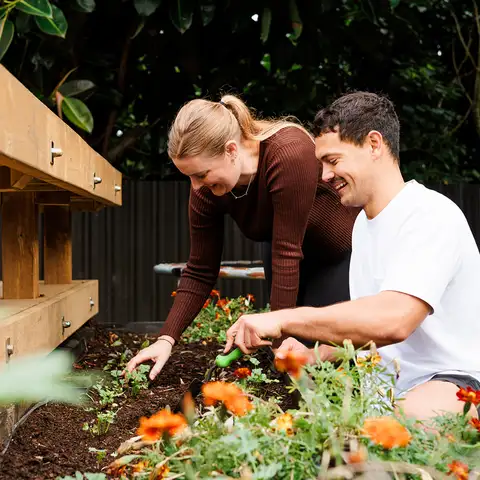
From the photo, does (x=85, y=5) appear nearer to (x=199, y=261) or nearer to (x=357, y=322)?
(x=199, y=261)

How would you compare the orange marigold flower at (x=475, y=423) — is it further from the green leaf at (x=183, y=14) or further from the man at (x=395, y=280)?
the green leaf at (x=183, y=14)

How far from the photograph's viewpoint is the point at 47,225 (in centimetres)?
455

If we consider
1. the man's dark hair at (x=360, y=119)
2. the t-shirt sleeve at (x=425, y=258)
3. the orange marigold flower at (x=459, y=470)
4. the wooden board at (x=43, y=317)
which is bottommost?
the wooden board at (x=43, y=317)

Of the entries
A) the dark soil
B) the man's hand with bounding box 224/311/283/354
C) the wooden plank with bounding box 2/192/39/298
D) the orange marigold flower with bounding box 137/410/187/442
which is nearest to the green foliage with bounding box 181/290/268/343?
the dark soil

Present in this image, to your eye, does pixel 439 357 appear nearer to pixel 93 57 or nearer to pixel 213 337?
pixel 213 337

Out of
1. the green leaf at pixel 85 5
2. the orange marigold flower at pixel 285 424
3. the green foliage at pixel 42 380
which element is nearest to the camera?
the orange marigold flower at pixel 285 424

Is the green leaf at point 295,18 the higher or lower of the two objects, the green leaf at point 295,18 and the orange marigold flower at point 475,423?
the higher

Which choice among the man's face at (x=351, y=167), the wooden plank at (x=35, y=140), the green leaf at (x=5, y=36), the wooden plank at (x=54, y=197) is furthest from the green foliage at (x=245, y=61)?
the man's face at (x=351, y=167)

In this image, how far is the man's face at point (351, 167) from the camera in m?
2.13

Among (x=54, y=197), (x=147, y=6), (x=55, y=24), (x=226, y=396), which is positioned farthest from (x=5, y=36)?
(x=226, y=396)

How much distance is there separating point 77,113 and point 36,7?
3.52 ft

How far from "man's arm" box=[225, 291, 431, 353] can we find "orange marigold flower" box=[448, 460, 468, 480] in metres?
0.62

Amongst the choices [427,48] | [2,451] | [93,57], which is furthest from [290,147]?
[427,48]

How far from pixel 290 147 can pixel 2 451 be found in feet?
4.85
